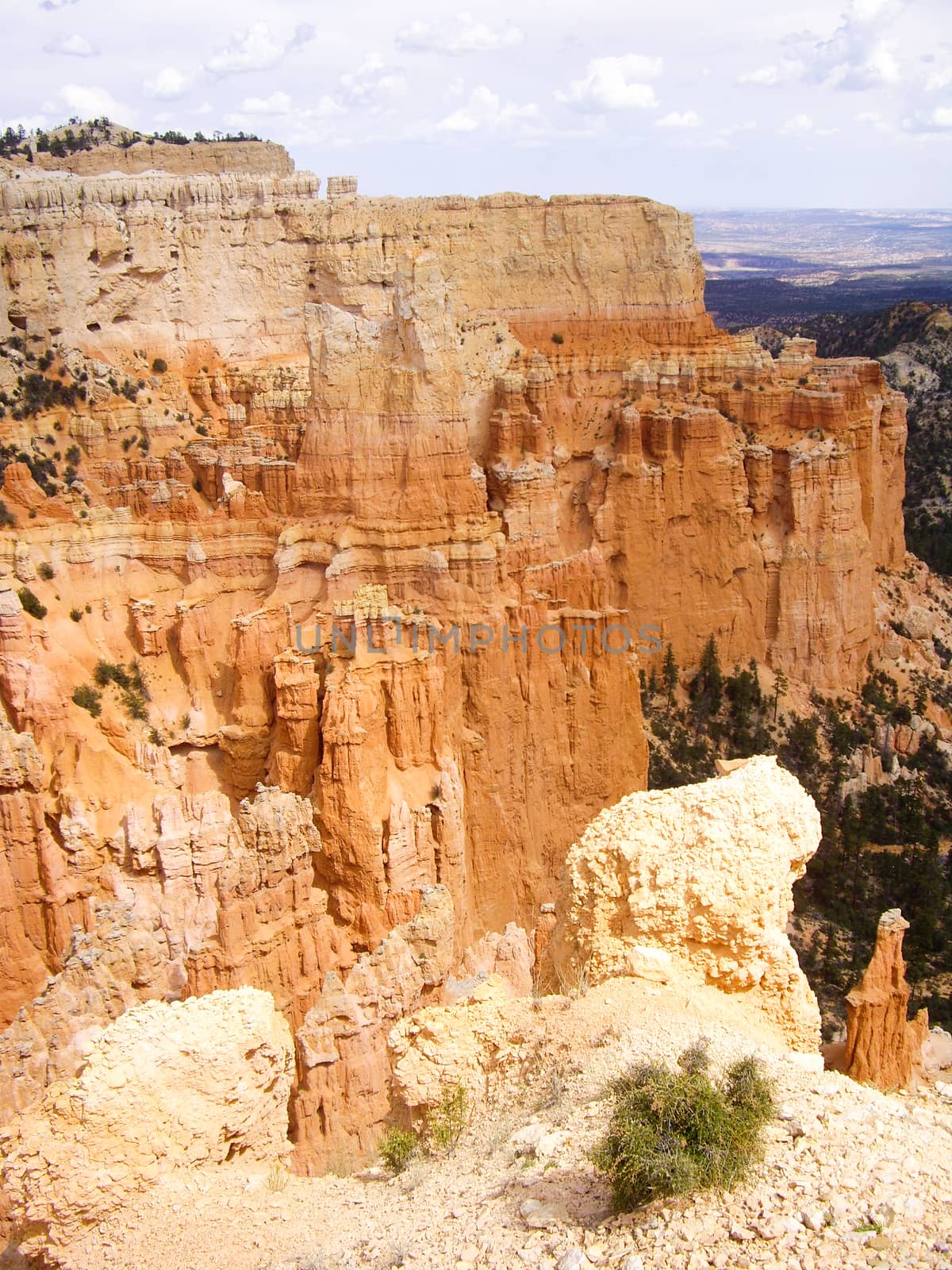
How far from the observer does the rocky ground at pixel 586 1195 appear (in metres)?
7.83

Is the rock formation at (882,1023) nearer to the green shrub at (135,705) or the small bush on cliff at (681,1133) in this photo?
the small bush on cliff at (681,1133)

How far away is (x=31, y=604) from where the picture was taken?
24.7 m

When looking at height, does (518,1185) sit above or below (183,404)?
below

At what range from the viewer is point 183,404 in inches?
1288

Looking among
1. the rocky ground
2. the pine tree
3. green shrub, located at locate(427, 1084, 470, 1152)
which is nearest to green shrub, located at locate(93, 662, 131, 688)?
the rocky ground

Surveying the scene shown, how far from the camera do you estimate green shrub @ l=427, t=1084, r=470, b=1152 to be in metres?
11.6

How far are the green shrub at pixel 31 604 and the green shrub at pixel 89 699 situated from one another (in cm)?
172

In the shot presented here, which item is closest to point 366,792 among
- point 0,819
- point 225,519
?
point 0,819

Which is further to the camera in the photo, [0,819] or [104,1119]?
[0,819]

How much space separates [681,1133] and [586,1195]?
0.96 metres

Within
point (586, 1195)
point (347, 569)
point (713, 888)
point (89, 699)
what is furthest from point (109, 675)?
point (586, 1195)

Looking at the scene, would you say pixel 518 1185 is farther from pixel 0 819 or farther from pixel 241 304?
pixel 241 304

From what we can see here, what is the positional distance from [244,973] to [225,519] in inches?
486

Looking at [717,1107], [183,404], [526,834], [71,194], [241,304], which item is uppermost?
[71,194]
